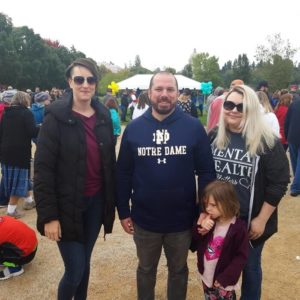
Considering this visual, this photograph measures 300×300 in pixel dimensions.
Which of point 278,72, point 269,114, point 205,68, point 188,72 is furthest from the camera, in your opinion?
point 188,72

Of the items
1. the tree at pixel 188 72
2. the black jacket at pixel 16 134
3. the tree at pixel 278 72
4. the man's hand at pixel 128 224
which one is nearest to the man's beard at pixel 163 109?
Answer: the man's hand at pixel 128 224

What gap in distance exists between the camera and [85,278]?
2.76 m

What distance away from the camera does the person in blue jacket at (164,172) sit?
237cm

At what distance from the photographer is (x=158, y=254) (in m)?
2.65

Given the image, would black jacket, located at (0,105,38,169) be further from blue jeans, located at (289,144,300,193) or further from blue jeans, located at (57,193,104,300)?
blue jeans, located at (289,144,300,193)

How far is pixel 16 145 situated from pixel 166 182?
329 centimetres

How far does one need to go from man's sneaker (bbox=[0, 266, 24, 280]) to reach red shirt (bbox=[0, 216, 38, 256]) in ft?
0.69

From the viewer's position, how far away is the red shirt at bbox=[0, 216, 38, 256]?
3431 mm

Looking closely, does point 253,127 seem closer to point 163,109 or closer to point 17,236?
point 163,109

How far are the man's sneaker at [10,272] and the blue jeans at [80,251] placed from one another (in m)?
1.16

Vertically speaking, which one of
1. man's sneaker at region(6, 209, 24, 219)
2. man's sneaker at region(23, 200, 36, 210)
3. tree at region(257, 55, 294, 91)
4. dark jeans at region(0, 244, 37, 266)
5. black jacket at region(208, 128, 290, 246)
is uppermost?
tree at region(257, 55, 294, 91)

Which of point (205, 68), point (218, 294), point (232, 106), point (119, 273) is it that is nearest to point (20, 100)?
point (119, 273)

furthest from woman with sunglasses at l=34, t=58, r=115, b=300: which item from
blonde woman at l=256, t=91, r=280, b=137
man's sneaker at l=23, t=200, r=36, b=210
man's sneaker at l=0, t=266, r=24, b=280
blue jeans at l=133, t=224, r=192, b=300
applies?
man's sneaker at l=23, t=200, r=36, b=210

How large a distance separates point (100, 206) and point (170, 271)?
738 mm
